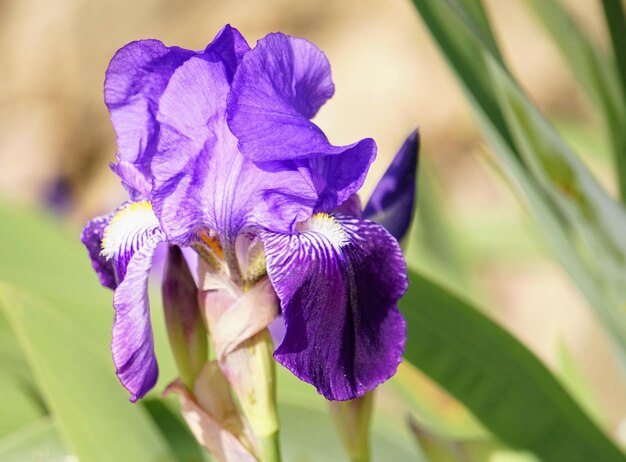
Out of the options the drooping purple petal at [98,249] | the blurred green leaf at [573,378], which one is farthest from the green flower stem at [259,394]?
the blurred green leaf at [573,378]

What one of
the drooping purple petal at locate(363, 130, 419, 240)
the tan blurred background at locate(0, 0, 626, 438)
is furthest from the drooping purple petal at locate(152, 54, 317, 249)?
the tan blurred background at locate(0, 0, 626, 438)

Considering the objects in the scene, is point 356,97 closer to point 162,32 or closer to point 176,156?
point 162,32

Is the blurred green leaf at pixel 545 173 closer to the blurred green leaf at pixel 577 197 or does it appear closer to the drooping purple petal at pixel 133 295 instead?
the blurred green leaf at pixel 577 197

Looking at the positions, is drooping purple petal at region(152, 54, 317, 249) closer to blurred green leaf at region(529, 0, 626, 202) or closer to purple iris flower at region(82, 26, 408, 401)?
purple iris flower at region(82, 26, 408, 401)

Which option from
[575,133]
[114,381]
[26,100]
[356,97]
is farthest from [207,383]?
[26,100]

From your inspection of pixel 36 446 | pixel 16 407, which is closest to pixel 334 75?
pixel 16 407

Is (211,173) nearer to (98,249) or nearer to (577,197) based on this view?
(98,249)
